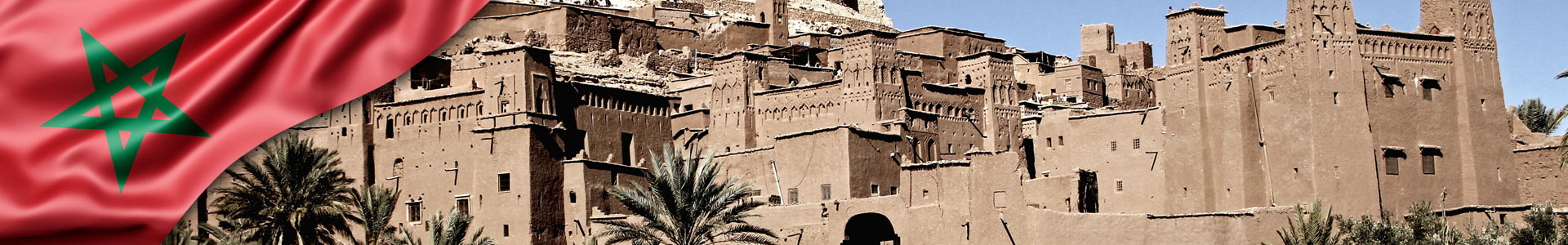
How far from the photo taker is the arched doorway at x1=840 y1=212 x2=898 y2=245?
4884 centimetres

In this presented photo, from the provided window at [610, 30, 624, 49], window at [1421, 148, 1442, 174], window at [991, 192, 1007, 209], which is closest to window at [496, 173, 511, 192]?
window at [991, 192, 1007, 209]

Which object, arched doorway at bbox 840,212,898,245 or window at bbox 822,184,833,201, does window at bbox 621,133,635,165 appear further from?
arched doorway at bbox 840,212,898,245

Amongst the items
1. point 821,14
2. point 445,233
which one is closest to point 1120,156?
point 445,233

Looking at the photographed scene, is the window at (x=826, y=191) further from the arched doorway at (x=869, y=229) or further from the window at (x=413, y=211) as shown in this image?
the window at (x=413, y=211)

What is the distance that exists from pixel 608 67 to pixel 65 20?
190ft

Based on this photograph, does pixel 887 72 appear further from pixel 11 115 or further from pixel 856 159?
pixel 11 115

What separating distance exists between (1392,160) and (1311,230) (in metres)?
6.37

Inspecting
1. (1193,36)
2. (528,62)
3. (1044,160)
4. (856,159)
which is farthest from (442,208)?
(1193,36)

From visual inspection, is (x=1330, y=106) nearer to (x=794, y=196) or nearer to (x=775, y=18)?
(x=794, y=196)

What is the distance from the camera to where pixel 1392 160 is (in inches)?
1842

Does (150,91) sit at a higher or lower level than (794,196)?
lower

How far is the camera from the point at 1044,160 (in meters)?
55.2

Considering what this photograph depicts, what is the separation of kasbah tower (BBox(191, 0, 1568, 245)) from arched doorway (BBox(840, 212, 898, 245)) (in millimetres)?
101

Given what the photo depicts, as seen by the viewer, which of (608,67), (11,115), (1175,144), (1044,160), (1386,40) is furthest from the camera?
(608,67)
